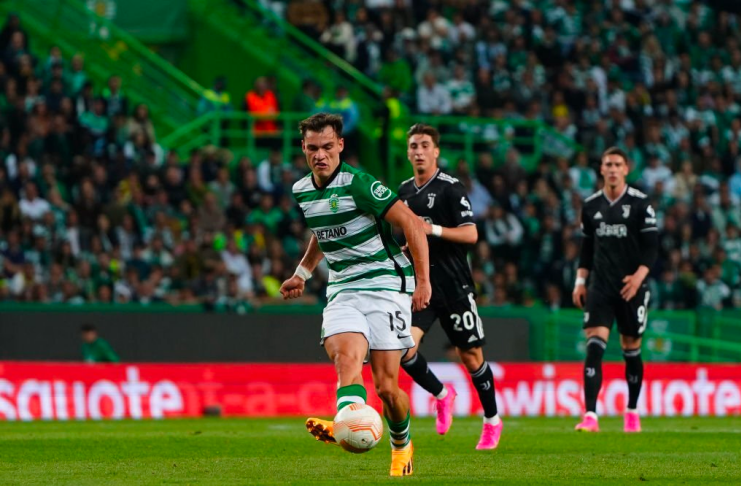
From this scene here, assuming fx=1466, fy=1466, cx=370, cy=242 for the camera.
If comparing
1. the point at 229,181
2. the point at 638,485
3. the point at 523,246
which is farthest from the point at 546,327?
the point at 638,485

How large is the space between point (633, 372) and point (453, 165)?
12.4 meters

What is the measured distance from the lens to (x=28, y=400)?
17.9 m

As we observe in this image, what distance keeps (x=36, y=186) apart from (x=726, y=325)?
10.7 meters

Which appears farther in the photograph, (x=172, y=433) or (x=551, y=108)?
(x=551, y=108)

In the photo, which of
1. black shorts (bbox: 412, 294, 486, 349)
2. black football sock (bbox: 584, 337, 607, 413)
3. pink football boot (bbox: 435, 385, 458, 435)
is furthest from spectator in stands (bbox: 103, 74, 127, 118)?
black shorts (bbox: 412, 294, 486, 349)

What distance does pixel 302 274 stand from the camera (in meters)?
10.0

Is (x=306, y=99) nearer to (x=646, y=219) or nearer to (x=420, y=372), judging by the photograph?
(x=646, y=219)

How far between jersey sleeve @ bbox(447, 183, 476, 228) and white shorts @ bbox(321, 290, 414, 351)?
2.28m

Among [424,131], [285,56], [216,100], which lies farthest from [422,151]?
[285,56]

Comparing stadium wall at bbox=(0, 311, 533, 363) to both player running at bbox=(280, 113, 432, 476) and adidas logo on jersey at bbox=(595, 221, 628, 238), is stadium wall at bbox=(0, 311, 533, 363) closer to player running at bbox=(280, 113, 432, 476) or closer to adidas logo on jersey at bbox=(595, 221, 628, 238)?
adidas logo on jersey at bbox=(595, 221, 628, 238)

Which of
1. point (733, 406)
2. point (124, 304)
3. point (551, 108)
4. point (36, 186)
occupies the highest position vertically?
point (551, 108)

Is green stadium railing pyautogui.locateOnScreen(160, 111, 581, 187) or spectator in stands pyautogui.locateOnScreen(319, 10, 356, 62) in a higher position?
spectator in stands pyautogui.locateOnScreen(319, 10, 356, 62)

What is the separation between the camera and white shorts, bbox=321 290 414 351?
9.12 m

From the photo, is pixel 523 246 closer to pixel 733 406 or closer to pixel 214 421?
pixel 733 406
